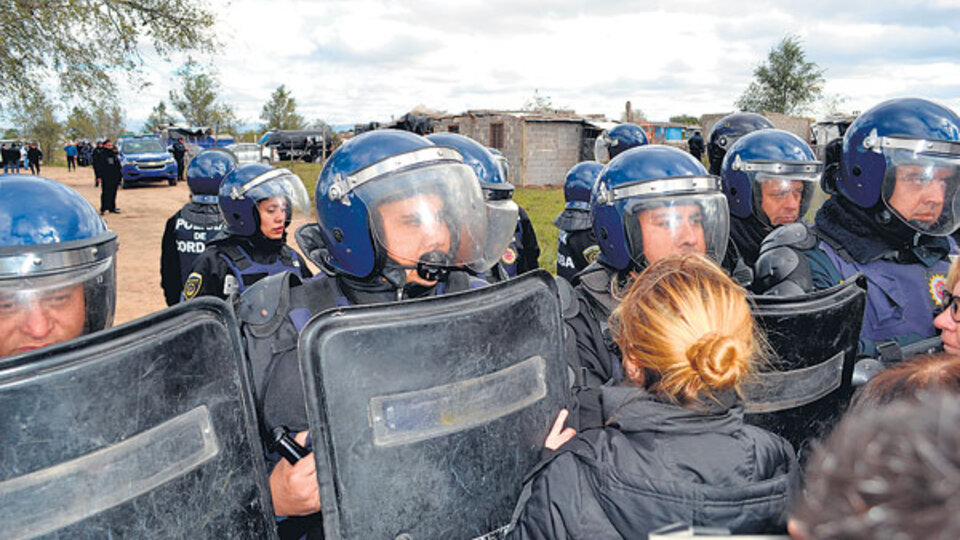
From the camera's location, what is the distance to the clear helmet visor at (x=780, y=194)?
4301 mm

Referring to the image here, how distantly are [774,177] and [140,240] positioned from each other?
14769 mm

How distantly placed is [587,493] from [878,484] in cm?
100

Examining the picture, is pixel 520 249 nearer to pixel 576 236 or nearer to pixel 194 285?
pixel 576 236

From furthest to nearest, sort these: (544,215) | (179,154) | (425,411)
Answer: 1. (179,154)
2. (544,215)
3. (425,411)

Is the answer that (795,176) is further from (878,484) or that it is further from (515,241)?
(878,484)

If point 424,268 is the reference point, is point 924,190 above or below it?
above

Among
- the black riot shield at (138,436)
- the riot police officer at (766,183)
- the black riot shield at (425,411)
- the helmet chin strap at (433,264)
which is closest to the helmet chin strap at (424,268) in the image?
the helmet chin strap at (433,264)

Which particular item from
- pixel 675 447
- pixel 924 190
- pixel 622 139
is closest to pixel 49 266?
pixel 675 447

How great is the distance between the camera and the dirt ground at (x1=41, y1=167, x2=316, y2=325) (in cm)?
945

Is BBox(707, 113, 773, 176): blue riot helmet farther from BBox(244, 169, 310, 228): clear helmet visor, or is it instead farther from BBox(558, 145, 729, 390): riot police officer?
BBox(244, 169, 310, 228): clear helmet visor

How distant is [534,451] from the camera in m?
1.60

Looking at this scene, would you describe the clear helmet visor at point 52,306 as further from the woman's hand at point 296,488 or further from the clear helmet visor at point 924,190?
the clear helmet visor at point 924,190

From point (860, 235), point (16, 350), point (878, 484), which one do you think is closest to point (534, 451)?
point (878, 484)

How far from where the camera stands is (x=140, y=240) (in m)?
15.1
